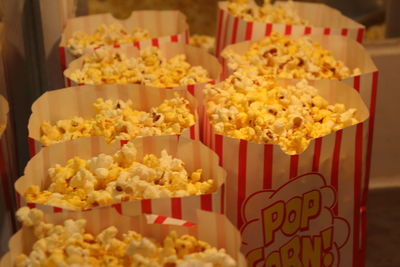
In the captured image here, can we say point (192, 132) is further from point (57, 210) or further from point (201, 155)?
point (57, 210)

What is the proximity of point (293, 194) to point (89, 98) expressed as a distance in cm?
67

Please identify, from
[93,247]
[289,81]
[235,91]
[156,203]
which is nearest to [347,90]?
[289,81]

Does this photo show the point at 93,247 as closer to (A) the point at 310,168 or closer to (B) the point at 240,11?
(A) the point at 310,168

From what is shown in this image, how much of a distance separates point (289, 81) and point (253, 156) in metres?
0.43

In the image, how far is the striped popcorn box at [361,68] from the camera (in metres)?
1.92

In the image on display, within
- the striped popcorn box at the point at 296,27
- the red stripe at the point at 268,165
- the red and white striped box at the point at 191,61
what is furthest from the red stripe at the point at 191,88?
the striped popcorn box at the point at 296,27

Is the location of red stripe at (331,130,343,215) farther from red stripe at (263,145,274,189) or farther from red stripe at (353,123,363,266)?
red stripe at (263,145,274,189)

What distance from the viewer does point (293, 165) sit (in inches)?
63.7

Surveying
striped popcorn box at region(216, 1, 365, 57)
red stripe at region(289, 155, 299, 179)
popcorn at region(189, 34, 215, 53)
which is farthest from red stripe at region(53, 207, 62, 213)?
popcorn at region(189, 34, 215, 53)

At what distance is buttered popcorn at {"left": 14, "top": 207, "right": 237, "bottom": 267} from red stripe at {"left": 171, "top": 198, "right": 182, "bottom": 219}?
0.25 ft

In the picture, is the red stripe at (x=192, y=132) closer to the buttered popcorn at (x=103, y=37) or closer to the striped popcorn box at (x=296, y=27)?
the buttered popcorn at (x=103, y=37)

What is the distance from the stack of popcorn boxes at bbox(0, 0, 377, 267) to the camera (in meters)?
1.32

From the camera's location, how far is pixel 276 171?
1619 mm

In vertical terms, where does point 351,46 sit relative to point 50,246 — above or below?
above
